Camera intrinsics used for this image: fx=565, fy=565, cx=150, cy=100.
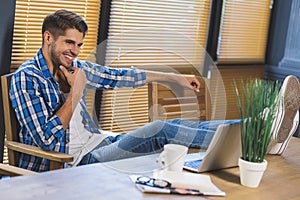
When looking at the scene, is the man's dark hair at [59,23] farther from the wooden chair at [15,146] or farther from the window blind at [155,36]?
the window blind at [155,36]

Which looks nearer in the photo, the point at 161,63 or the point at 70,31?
the point at 70,31

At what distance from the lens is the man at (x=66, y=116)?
2.31 meters

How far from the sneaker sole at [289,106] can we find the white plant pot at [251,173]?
0.43 m

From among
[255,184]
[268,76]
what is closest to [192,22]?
[268,76]

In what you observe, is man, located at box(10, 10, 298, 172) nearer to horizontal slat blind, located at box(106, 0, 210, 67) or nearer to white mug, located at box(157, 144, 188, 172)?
white mug, located at box(157, 144, 188, 172)

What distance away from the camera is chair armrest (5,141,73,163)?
7.24 feet

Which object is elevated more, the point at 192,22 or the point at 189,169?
the point at 192,22

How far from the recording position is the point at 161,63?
3920 millimetres

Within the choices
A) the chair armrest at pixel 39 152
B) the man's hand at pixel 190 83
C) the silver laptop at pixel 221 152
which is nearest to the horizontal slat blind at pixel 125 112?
the man's hand at pixel 190 83

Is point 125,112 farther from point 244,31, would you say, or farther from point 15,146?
point 244,31

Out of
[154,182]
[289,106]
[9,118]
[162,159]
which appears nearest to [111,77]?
[9,118]

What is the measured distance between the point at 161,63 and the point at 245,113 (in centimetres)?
205

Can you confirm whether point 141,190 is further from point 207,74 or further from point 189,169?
point 207,74

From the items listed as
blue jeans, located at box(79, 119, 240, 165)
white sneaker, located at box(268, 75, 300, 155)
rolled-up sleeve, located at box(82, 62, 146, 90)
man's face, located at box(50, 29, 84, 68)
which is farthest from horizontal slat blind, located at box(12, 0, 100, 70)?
white sneaker, located at box(268, 75, 300, 155)
